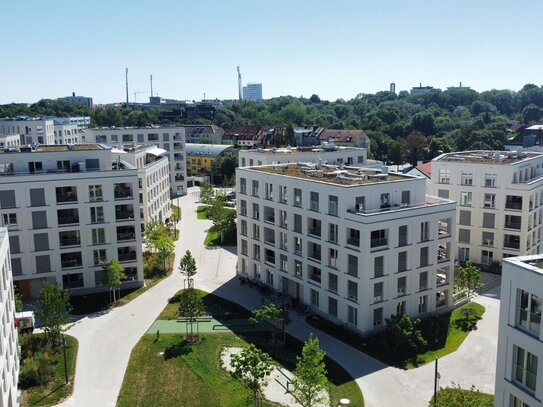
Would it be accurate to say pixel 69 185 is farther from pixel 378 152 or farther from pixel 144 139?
pixel 378 152

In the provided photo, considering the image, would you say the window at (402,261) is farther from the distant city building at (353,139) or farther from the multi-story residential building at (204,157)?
the distant city building at (353,139)

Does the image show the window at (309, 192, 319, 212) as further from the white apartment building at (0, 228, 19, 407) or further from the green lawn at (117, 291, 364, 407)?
the white apartment building at (0, 228, 19, 407)

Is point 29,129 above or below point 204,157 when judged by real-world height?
above

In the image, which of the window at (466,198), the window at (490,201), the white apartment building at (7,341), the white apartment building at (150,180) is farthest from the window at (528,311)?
the white apartment building at (150,180)

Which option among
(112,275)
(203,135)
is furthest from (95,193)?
(203,135)

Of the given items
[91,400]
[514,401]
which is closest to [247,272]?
[91,400]

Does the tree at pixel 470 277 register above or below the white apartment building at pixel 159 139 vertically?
below

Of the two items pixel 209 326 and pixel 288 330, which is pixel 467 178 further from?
pixel 209 326
